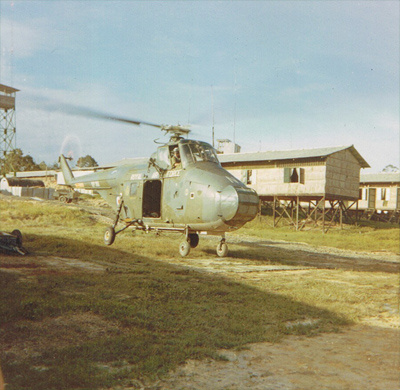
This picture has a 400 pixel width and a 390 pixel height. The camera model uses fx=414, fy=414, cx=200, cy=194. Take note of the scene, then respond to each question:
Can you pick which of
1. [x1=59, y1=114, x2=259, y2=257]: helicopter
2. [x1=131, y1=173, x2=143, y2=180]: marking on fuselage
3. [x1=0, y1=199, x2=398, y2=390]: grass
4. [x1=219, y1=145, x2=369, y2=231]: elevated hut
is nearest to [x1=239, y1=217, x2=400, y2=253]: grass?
[x1=219, y1=145, x2=369, y2=231]: elevated hut

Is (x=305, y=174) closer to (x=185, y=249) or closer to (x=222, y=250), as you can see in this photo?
(x=222, y=250)

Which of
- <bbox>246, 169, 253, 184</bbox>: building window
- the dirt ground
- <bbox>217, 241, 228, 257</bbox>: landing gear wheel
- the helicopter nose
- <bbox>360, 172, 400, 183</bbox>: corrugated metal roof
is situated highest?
<bbox>360, 172, 400, 183</bbox>: corrugated metal roof

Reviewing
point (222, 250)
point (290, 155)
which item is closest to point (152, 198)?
point (222, 250)

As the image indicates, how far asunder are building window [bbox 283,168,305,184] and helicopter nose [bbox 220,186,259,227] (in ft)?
76.5

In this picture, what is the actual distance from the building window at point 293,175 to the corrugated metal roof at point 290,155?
3.58ft

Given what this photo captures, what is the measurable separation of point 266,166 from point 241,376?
33570 mm

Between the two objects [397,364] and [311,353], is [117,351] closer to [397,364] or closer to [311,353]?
[311,353]

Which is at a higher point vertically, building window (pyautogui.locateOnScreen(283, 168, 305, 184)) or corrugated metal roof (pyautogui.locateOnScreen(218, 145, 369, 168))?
corrugated metal roof (pyautogui.locateOnScreen(218, 145, 369, 168))

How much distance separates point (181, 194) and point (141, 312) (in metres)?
7.60

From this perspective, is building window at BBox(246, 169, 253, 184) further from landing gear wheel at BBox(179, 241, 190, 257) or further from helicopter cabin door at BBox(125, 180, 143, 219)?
landing gear wheel at BBox(179, 241, 190, 257)

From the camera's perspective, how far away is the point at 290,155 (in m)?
37.2

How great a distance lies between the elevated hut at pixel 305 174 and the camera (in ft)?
115

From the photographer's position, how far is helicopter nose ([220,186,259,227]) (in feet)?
41.9

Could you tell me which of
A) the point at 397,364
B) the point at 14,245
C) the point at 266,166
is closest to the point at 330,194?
the point at 266,166
